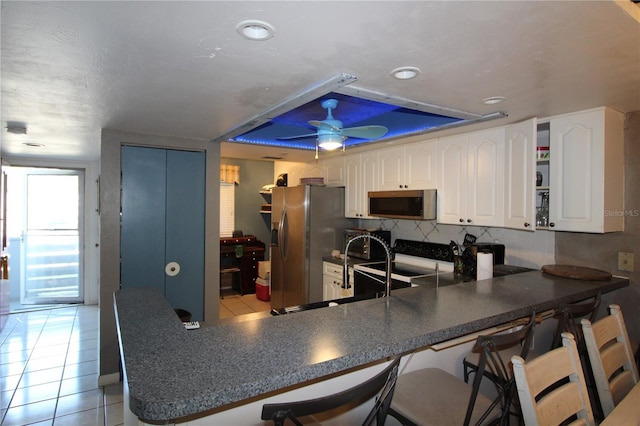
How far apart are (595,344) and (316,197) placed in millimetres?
3114

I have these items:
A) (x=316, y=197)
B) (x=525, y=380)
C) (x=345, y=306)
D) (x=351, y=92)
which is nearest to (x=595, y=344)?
(x=525, y=380)

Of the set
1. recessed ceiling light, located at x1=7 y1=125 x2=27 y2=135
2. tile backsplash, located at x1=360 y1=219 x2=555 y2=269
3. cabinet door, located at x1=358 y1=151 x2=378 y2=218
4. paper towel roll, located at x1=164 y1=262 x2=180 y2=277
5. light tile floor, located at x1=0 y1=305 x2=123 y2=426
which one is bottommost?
light tile floor, located at x1=0 y1=305 x2=123 y2=426

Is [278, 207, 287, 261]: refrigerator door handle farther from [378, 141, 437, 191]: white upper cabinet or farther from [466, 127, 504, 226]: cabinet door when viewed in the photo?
[466, 127, 504, 226]: cabinet door

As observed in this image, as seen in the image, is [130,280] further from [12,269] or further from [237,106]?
[12,269]

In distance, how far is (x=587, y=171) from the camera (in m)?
2.29

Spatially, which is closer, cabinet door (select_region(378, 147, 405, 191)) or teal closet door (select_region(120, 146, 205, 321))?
teal closet door (select_region(120, 146, 205, 321))

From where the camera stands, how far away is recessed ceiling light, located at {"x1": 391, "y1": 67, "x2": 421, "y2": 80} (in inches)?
63.5

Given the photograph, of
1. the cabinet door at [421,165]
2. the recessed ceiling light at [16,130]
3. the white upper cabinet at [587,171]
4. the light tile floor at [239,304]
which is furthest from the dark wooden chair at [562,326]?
the recessed ceiling light at [16,130]

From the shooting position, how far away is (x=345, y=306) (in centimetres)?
169

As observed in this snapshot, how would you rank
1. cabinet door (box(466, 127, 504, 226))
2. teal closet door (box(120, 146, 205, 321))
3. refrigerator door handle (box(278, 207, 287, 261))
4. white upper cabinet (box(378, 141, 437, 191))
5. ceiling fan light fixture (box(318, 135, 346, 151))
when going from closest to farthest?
ceiling fan light fixture (box(318, 135, 346, 151)) → cabinet door (box(466, 127, 504, 226)) → teal closet door (box(120, 146, 205, 321)) → white upper cabinet (box(378, 141, 437, 191)) → refrigerator door handle (box(278, 207, 287, 261))

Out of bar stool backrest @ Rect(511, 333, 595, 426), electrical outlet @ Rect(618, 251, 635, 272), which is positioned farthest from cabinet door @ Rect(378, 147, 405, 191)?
bar stool backrest @ Rect(511, 333, 595, 426)

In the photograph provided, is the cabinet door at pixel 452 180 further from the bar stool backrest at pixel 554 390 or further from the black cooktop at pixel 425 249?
the bar stool backrest at pixel 554 390

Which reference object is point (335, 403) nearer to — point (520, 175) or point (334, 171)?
point (520, 175)

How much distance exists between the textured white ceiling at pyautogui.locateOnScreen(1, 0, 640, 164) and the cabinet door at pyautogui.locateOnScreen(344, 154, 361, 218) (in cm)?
200
